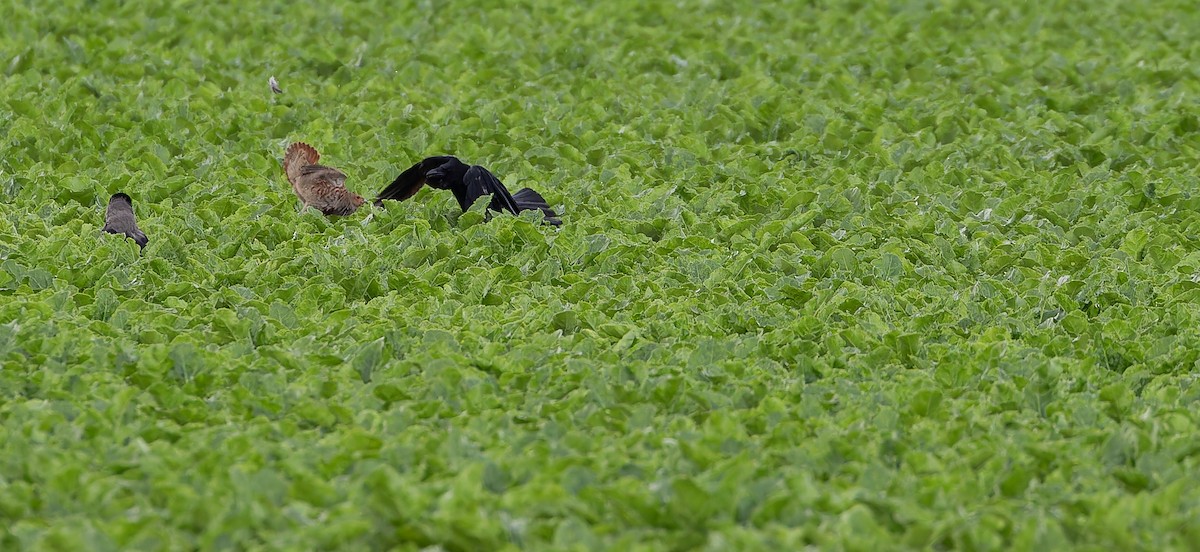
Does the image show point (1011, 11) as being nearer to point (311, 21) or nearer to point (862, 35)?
point (862, 35)

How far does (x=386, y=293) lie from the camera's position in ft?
16.0

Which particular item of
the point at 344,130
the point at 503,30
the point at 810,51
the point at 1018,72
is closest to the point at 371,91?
the point at 344,130

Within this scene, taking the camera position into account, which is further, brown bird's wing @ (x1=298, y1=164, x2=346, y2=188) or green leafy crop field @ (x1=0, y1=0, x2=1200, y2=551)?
brown bird's wing @ (x1=298, y1=164, x2=346, y2=188)

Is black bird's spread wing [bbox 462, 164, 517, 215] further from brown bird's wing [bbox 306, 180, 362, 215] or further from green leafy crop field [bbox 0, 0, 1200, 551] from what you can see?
brown bird's wing [bbox 306, 180, 362, 215]

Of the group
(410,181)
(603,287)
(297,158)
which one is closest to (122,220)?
(297,158)

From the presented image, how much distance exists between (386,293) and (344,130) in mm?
1907

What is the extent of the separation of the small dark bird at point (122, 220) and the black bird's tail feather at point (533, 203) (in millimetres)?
1235

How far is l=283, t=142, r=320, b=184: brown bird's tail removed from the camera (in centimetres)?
595

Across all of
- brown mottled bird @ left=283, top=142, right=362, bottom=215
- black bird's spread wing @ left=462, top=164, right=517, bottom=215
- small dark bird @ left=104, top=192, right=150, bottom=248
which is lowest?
black bird's spread wing @ left=462, top=164, right=517, bottom=215

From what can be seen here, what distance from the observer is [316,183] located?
5.77m

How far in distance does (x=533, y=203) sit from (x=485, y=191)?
17 cm

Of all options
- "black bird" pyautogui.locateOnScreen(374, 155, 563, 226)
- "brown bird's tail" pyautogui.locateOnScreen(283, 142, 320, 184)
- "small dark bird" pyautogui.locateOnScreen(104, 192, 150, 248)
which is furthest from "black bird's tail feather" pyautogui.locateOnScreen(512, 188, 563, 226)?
"small dark bird" pyautogui.locateOnScreen(104, 192, 150, 248)

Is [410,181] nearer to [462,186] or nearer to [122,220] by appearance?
[462,186]

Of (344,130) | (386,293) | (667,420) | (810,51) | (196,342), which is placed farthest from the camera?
(810,51)
